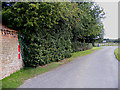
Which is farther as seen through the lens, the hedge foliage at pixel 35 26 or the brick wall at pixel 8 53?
the hedge foliage at pixel 35 26

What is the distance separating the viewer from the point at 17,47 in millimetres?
8023

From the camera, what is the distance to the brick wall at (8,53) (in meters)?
6.54

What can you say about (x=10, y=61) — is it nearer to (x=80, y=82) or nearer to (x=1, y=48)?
(x=1, y=48)

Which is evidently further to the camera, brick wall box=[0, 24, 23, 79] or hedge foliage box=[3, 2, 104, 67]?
hedge foliage box=[3, 2, 104, 67]

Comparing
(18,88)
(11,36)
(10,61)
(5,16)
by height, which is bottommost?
(18,88)

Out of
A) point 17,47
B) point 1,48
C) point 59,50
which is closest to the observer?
point 1,48

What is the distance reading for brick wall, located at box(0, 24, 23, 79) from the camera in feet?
21.5

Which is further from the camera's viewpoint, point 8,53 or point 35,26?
point 35,26

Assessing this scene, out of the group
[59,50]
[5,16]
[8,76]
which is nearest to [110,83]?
[8,76]

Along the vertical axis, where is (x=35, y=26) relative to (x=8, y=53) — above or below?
above

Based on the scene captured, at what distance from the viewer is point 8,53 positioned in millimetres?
7082

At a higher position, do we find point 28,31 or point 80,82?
point 28,31

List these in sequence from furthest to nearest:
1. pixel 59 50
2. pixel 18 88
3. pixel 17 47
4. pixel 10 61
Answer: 1. pixel 59 50
2. pixel 17 47
3. pixel 10 61
4. pixel 18 88

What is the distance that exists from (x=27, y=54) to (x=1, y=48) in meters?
2.47
